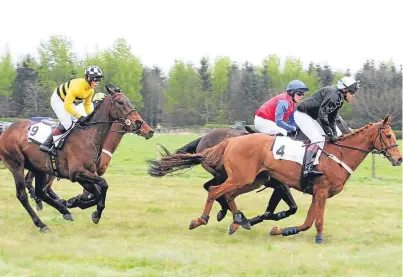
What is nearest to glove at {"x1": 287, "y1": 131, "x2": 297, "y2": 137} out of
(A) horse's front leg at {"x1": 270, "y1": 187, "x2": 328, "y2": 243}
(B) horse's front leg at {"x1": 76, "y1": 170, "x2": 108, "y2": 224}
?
(A) horse's front leg at {"x1": 270, "y1": 187, "x2": 328, "y2": 243}

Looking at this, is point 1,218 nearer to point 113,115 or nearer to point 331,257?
point 113,115

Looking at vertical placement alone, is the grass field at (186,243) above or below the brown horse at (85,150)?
below

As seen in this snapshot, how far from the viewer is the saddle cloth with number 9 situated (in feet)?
27.3

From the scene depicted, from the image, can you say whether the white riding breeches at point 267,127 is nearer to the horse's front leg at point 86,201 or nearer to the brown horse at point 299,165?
the brown horse at point 299,165

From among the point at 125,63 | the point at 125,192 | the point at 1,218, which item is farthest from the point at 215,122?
the point at 1,218

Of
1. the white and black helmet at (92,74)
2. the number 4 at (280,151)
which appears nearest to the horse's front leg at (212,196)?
the number 4 at (280,151)

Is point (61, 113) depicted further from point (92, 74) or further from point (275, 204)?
point (275, 204)

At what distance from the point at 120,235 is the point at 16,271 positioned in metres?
2.40

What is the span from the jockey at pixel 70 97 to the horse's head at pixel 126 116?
313 millimetres

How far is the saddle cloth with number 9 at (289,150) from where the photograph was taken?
8312mm

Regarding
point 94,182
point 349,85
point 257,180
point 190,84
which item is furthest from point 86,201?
point 190,84

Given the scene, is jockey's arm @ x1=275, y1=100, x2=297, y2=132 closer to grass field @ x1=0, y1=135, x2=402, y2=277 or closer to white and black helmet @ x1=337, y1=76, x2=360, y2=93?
white and black helmet @ x1=337, y1=76, x2=360, y2=93

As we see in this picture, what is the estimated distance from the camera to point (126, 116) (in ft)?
29.1

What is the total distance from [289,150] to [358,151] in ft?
3.23
